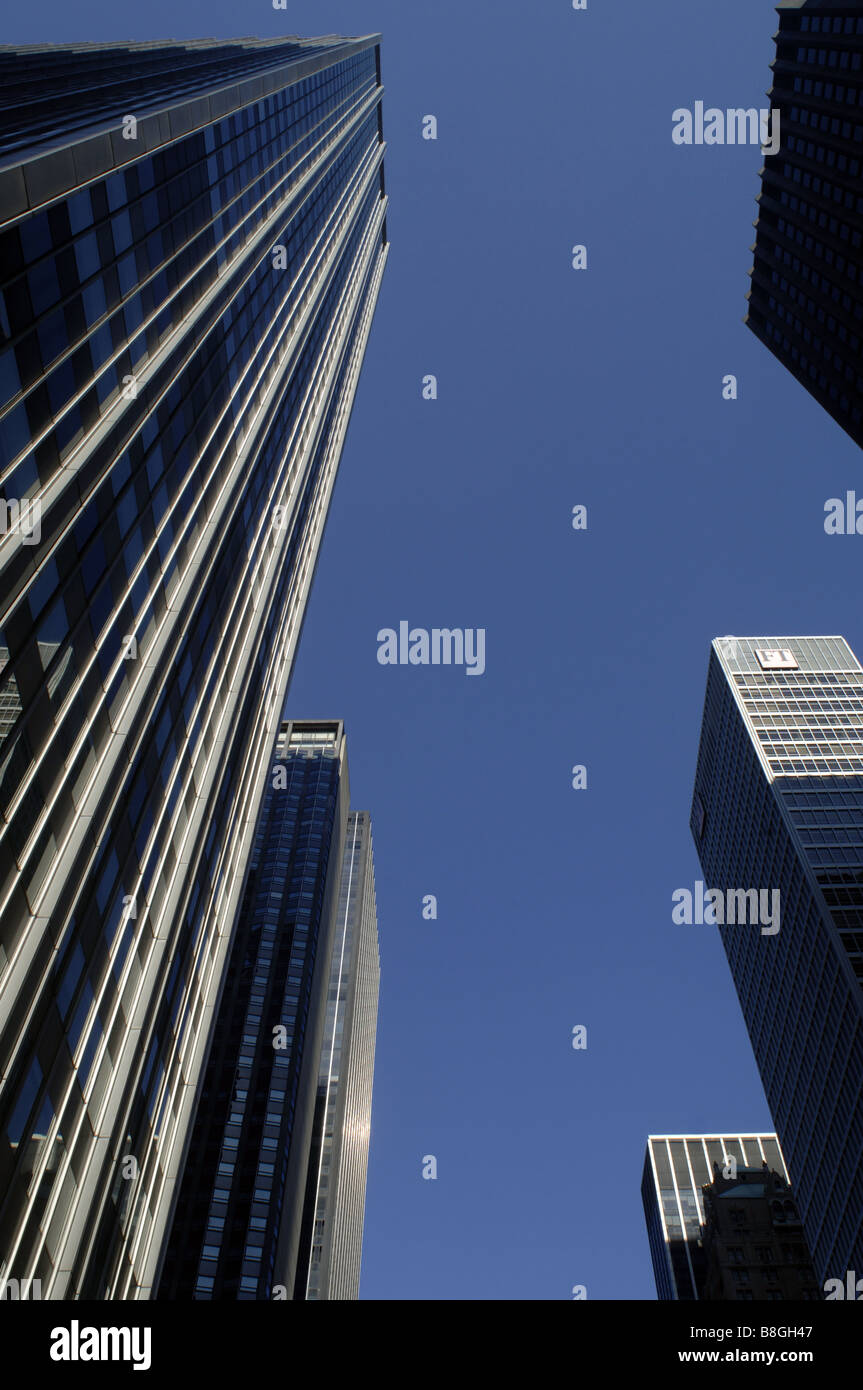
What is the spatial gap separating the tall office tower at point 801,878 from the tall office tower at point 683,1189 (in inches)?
1818

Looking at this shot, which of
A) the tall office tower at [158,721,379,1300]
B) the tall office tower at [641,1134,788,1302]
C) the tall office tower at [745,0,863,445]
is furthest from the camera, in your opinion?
the tall office tower at [641,1134,788,1302]

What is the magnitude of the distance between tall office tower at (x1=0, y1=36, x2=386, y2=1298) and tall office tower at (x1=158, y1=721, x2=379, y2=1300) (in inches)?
1724

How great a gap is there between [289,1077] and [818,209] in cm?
9821

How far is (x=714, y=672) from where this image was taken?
120375 millimetres

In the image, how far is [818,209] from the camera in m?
82.1

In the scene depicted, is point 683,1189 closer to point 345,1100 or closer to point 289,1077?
point 345,1100

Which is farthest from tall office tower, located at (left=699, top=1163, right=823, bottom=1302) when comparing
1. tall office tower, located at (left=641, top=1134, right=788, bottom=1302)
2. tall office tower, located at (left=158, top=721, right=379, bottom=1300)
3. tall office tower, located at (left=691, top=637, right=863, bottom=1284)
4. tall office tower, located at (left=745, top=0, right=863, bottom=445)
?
tall office tower, located at (left=745, top=0, right=863, bottom=445)

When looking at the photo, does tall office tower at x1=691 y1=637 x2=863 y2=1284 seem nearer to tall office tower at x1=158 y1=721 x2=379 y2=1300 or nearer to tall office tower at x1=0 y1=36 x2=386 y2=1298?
tall office tower at x1=158 y1=721 x2=379 y2=1300

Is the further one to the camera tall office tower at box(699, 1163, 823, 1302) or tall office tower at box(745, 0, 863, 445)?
tall office tower at box(699, 1163, 823, 1302)

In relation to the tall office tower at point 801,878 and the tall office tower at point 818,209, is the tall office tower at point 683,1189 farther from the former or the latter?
the tall office tower at point 818,209

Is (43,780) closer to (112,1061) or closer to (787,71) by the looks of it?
(112,1061)

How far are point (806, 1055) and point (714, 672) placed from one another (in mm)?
47478

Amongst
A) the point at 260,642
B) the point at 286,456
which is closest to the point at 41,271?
the point at 260,642

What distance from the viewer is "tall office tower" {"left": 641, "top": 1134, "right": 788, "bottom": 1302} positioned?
135000mm
